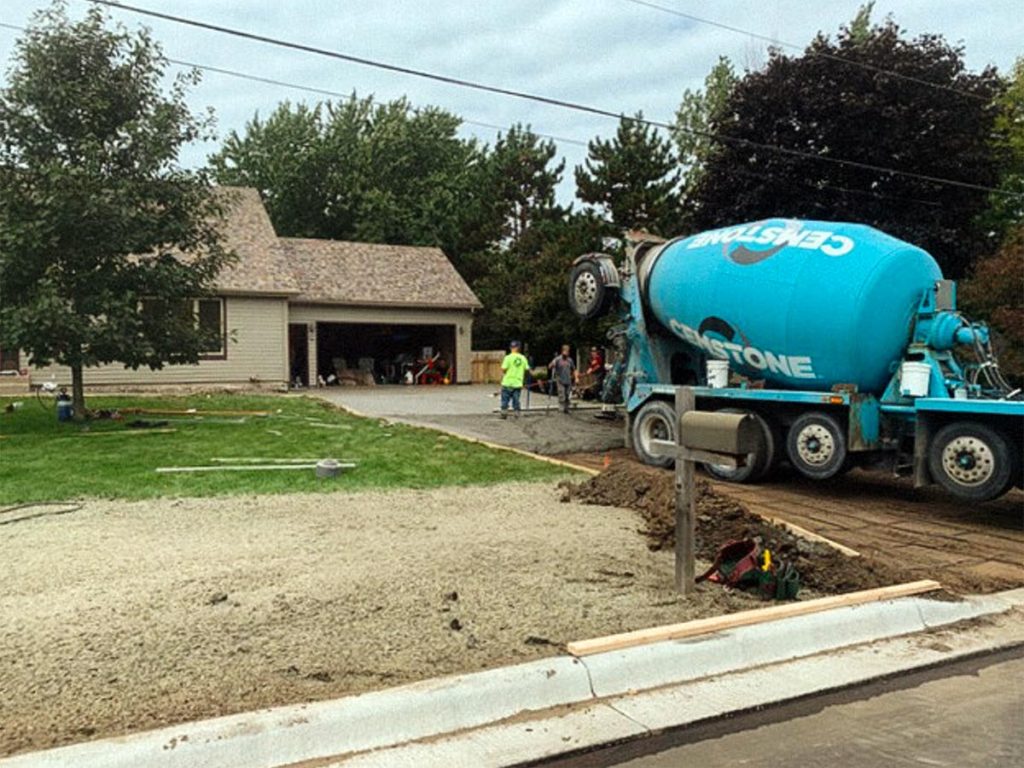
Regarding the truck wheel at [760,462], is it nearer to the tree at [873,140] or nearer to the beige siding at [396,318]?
the tree at [873,140]

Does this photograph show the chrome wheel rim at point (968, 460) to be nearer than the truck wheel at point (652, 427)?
Yes

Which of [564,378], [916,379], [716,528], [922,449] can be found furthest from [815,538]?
[564,378]

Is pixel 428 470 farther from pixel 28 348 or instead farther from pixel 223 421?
pixel 28 348

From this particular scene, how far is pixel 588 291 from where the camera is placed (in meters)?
14.0

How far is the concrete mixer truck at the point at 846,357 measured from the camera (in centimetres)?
902

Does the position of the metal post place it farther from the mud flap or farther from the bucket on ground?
the bucket on ground

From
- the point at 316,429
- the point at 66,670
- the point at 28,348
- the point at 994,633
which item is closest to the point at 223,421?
the point at 316,429

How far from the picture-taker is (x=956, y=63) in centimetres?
2486

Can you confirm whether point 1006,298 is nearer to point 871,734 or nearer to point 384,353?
point 871,734

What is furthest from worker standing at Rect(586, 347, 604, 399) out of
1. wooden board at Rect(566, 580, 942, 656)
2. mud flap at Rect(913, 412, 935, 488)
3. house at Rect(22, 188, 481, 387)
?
wooden board at Rect(566, 580, 942, 656)

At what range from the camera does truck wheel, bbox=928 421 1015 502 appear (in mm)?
8547

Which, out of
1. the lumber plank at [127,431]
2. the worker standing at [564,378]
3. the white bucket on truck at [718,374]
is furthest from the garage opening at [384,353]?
the white bucket on truck at [718,374]

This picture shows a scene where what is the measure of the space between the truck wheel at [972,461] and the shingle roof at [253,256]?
20.2 meters

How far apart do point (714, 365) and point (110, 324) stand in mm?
10298
